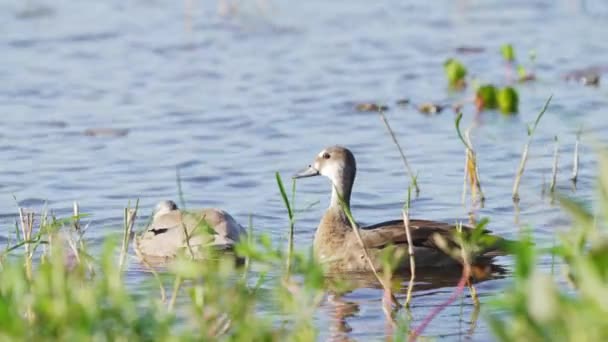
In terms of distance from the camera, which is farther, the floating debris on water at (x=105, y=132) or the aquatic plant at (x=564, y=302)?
the floating debris on water at (x=105, y=132)

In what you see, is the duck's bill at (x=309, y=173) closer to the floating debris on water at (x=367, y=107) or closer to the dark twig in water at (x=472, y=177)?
the dark twig in water at (x=472, y=177)

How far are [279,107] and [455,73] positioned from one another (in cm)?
190

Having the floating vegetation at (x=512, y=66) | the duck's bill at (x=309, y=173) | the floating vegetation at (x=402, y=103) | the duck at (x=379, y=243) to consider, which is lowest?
the duck at (x=379, y=243)

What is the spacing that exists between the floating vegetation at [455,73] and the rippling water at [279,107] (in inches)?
13.0

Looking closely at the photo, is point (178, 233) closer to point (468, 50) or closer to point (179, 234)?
point (179, 234)

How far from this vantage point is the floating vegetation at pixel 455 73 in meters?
14.9

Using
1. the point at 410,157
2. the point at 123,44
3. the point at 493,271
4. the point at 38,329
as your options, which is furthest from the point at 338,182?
the point at 123,44

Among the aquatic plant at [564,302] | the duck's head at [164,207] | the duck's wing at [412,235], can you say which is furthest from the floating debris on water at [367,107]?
the aquatic plant at [564,302]

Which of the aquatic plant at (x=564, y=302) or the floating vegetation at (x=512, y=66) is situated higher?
the aquatic plant at (x=564, y=302)

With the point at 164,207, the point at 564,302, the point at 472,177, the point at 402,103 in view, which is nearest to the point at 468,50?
the point at 402,103

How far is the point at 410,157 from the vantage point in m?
12.2

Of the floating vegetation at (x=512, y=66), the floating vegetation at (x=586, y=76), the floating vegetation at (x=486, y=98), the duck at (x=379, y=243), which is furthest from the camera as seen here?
the floating vegetation at (x=586, y=76)

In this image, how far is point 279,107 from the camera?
14.4 meters

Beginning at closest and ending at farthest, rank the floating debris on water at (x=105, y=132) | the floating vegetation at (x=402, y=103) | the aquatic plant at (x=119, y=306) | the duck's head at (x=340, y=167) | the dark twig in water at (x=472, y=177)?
the aquatic plant at (x=119, y=306) → the duck's head at (x=340, y=167) → the dark twig in water at (x=472, y=177) → the floating debris on water at (x=105, y=132) → the floating vegetation at (x=402, y=103)
